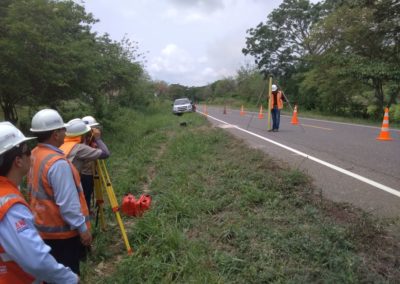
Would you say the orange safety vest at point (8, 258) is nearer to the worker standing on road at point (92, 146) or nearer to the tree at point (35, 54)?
the worker standing on road at point (92, 146)

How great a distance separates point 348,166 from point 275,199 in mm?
2565

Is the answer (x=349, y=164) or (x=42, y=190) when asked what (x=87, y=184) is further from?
(x=349, y=164)

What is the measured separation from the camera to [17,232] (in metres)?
1.76

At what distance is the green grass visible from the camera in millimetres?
3158

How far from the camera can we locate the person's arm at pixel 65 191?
269 cm

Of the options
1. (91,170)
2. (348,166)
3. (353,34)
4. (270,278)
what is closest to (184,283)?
(270,278)

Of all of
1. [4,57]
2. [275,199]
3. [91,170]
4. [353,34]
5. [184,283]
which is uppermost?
[353,34]

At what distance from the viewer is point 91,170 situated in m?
4.81

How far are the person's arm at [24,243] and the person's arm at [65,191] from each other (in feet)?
2.74

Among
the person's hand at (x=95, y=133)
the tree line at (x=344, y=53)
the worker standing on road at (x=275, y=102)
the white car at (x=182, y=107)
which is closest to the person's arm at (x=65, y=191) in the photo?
the person's hand at (x=95, y=133)

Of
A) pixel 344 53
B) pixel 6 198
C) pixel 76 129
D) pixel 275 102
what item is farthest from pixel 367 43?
pixel 6 198

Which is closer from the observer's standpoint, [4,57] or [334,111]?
[4,57]

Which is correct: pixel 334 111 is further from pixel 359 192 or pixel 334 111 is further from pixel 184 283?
pixel 184 283

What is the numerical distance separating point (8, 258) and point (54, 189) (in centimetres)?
90
